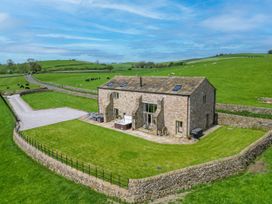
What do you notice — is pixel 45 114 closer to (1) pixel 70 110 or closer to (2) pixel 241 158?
(1) pixel 70 110

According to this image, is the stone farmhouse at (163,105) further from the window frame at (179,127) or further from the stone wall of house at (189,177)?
the stone wall of house at (189,177)

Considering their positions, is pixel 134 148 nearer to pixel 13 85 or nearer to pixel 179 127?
pixel 179 127

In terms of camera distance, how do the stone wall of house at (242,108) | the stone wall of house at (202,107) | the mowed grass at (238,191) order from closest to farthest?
the mowed grass at (238,191) < the stone wall of house at (202,107) < the stone wall of house at (242,108)

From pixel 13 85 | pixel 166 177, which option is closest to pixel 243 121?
pixel 166 177

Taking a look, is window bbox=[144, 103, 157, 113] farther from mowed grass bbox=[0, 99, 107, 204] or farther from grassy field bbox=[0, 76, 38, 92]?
grassy field bbox=[0, 76, 38, 92]

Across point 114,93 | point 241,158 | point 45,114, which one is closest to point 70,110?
point 45,114

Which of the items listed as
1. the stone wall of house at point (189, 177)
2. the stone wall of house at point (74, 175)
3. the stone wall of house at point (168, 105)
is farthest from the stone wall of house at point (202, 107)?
the stone wall of house at point (74, 175)
